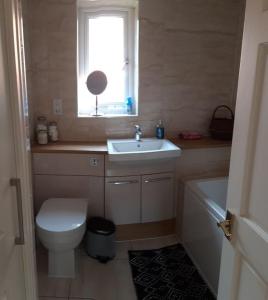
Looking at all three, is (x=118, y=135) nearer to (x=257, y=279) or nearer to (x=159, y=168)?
(x=159, y=168)

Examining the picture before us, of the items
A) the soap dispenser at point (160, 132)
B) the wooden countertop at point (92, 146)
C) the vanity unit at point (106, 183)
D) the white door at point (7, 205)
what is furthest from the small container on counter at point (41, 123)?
the white door at point (7, 205)

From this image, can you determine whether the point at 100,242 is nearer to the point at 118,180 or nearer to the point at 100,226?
the point at 100,226

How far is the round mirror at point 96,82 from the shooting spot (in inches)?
104

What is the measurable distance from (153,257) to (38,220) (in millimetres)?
967

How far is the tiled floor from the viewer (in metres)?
2.01

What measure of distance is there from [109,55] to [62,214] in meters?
1.54

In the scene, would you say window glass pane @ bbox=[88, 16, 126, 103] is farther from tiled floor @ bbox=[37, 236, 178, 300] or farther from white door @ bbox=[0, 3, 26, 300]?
white door @ bbox=[0, 3, 26, 300]

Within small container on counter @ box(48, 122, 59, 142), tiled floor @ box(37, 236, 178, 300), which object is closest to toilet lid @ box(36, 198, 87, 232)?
tiled floor @ box(37, 236, 178, 300)

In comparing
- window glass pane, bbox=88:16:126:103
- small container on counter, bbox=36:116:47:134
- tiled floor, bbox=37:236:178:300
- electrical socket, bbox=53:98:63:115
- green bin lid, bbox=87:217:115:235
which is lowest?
tiled floor, bbox=37:236:178:300

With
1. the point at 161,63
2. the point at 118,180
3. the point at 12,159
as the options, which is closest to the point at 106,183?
the point at 118,180

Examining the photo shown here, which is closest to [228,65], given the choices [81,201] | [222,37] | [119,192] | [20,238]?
[222,37]

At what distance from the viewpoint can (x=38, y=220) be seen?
2059mm

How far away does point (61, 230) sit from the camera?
1971 mm

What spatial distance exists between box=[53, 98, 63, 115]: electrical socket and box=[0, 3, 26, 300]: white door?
64.0 inches
